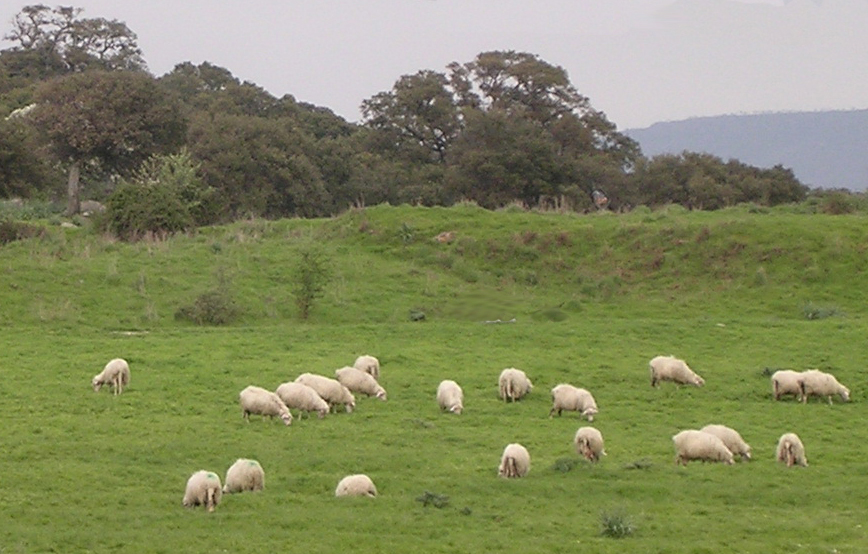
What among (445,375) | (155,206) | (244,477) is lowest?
(244,477)

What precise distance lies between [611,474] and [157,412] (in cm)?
959

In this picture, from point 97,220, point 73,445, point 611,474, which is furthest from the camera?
point 97,220

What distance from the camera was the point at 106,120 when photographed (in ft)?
216

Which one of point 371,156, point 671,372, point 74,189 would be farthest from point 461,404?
point 371,156

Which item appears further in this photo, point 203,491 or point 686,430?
point 686,430

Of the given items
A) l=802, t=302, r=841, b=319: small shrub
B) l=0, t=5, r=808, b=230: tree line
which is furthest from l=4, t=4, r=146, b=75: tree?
l=802, t=302, r=841, b=319: small shrub

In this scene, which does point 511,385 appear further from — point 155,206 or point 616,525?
point 155,206

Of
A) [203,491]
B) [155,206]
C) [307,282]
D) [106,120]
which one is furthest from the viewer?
[106,120]

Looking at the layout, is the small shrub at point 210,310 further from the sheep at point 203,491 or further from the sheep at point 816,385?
the sheep at point 203,491

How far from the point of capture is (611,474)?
19594 millimetres

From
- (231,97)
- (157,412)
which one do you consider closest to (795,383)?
(157,412)

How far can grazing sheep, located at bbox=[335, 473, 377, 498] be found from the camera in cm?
1803

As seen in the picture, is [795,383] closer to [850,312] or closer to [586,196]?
[850,312]

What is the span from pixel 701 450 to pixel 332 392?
7.87 metres
